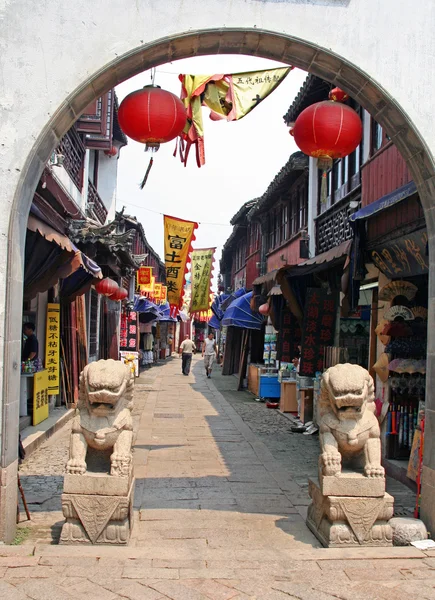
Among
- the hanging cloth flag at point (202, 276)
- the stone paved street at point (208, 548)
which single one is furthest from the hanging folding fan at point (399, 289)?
the hanging cloth flag at point (202, 276)

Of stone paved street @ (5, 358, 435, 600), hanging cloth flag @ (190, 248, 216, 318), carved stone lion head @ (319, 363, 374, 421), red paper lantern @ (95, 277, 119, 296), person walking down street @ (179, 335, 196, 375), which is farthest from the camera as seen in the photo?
person walking down street @ (179, 335, 196, 375)

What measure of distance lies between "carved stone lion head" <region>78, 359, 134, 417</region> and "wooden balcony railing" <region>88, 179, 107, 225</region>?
12.1m

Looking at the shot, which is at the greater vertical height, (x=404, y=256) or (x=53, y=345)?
(x=404, y=256)

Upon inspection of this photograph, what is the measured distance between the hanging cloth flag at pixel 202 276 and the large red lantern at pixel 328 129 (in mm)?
17923

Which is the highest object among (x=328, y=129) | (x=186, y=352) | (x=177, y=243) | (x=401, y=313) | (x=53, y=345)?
(x=328, y=129)

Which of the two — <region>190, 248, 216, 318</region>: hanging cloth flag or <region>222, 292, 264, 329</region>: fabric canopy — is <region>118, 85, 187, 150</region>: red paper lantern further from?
<region>190, 248, 216, 318</region>: hanging cloth flag

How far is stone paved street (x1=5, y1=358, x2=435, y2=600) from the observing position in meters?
4.70

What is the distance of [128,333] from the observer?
23.2 m

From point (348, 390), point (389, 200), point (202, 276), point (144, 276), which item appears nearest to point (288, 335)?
point (389, 200)

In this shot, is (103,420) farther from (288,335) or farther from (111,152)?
(111,152)

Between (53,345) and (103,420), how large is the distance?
7.11m

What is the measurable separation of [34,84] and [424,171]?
4.04 metres

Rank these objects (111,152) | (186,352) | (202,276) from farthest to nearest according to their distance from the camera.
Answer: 1. (186,352)
2. (202,276)
3. (111,152)

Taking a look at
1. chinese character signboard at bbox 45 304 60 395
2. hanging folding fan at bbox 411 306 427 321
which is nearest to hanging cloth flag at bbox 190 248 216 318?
chinese character signboard at bbox 45 304 60 395
